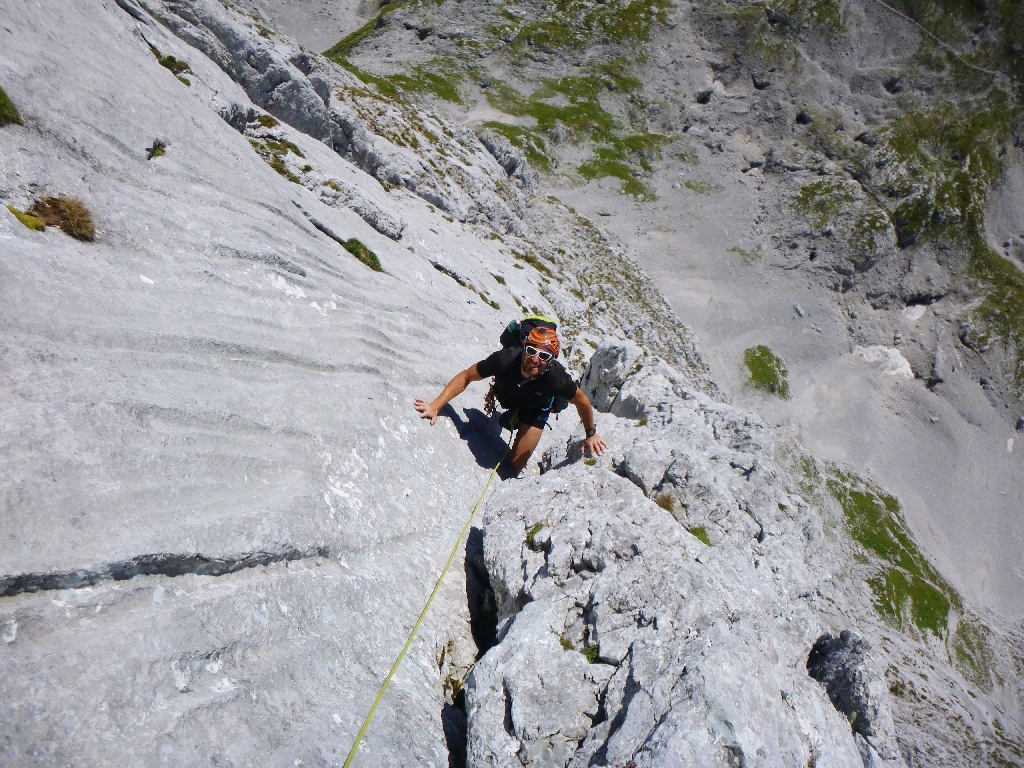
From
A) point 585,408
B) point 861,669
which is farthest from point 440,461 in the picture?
point 861,669

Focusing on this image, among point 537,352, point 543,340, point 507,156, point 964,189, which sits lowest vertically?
point 537,352

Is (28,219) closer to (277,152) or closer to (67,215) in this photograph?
(67,215)

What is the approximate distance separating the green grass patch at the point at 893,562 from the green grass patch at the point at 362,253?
50.3m

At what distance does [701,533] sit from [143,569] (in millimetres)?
9946

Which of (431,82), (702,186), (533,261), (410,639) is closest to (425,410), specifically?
(410,639)

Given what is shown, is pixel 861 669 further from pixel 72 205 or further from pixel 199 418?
pixel 72 205

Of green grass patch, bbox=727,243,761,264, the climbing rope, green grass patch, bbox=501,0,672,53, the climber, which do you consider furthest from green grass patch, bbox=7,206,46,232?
green grass patch, bbox=501,0,672,53

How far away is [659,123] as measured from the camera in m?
104

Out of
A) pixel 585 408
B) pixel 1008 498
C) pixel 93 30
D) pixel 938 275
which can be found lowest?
pixel 1008 498

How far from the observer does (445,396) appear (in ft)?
41.9

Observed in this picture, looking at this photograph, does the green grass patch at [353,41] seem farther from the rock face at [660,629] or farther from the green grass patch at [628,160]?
the rock face at [660,629]

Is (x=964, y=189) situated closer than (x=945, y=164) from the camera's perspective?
Yes

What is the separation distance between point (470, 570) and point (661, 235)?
82950mm

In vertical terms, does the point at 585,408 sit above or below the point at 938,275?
below
